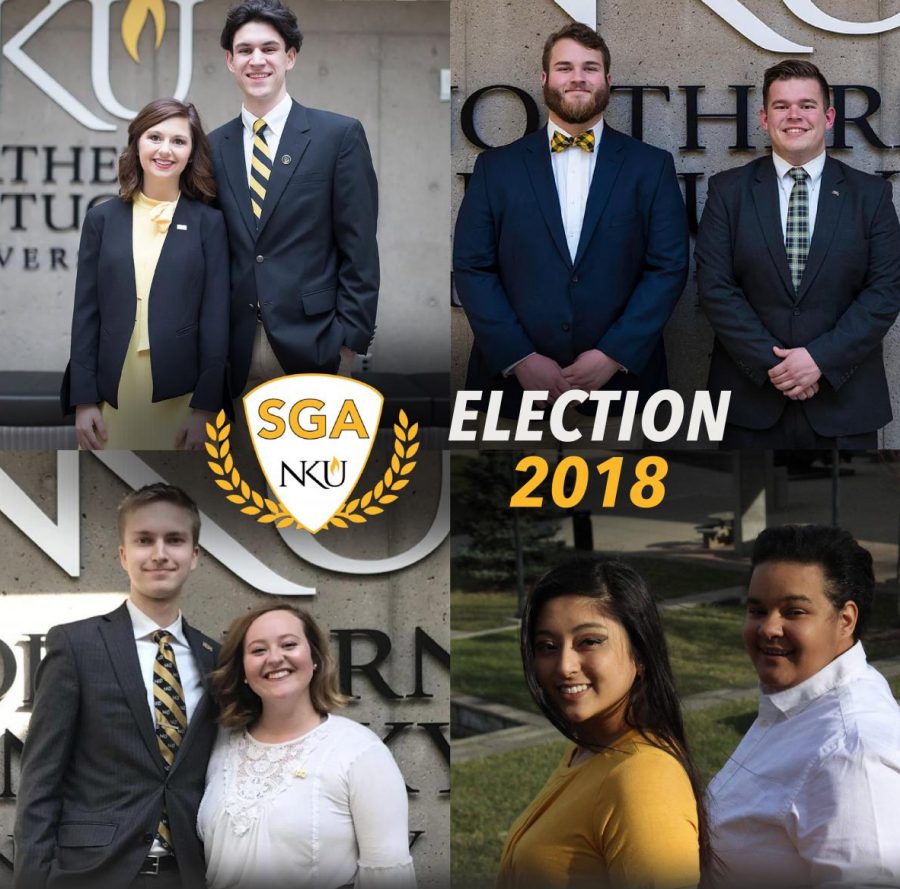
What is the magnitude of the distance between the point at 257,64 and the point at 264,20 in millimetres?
110

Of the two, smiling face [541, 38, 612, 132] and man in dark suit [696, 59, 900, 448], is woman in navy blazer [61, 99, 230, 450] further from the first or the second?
man in dark suit [696, 59, 900, 448]

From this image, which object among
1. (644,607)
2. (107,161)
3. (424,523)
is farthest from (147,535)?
(644,607)

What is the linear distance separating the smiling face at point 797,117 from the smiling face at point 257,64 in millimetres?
1190

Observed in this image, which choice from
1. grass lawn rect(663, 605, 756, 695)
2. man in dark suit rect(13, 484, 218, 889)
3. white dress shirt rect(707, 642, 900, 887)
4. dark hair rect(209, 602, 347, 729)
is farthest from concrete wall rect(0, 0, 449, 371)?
white dress shirt rect(707, 642, 900, 887)

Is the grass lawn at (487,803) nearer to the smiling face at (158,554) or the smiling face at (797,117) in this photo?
the smiling face at (158,554)

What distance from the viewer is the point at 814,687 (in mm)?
3596

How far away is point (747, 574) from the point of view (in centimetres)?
367

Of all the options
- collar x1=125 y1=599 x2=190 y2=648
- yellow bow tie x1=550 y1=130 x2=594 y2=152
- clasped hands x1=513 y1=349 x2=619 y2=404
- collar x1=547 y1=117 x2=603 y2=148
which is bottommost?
collar x1=125 y1=599 x2=190 y2=648

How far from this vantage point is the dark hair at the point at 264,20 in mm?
3703

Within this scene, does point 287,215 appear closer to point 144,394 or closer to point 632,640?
point 144,394

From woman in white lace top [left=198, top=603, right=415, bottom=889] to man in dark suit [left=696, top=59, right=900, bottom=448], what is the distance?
1.14m

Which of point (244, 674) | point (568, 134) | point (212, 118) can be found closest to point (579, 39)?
point (568, 134)

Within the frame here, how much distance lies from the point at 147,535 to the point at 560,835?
119 centimetres

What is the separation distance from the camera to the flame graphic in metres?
3.74
